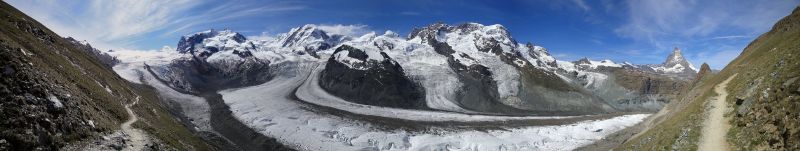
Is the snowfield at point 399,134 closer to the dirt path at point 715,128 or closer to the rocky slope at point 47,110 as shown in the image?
the rocky slope at point 47,110

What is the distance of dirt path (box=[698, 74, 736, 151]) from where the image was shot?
33497 millimetres

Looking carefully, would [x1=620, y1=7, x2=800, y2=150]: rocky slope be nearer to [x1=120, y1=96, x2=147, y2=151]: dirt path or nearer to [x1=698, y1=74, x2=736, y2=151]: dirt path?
[x1=698, y1=74, x2=736, y2=151]: dirt path

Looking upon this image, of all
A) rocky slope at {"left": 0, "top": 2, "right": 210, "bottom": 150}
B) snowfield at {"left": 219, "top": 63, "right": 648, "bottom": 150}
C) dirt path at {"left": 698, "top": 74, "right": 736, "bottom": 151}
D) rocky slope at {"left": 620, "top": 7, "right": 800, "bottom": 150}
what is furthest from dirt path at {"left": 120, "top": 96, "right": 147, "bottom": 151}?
snowfield at {"left": 219, "top": 63, "right": 648, "bottom": 150}

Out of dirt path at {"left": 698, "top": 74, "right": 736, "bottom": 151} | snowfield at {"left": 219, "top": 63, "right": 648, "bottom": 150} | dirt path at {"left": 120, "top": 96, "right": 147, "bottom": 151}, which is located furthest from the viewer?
snowfield at {"left": 219, "top": 63, "right": 648, "bottom": 150}

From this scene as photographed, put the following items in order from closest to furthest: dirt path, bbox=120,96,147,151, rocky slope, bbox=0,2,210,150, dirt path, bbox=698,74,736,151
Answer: rocky slope, bbox=0,2,210,150
dirt path, bbox=698,74,736,151
dirt path, bbox=120,96,147,151

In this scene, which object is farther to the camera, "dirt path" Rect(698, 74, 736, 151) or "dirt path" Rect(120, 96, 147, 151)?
"dirt path" Rect(120, 96, 147, 151)

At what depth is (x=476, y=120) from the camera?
145 metres

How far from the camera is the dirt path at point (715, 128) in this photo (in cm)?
3350

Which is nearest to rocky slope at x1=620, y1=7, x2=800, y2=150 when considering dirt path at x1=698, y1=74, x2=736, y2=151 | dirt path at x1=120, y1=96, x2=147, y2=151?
dirt path at x1=698, y1=74, x2=736, y2=151

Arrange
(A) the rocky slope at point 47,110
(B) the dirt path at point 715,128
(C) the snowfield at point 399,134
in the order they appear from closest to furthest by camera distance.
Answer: (A) the rocky slope at point 47,110
(B) the dirt path at point 715,128
(C) the snowfield at point 399,134

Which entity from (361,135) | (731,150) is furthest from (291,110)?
(731,150)

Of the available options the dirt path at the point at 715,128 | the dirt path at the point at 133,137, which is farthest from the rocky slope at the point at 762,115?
the dirt path at the point at 133,137

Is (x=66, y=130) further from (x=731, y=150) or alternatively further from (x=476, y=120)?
(x=476, y=120)

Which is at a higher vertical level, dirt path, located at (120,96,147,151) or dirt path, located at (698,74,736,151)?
dirt path, located at (698,74,736,151)
